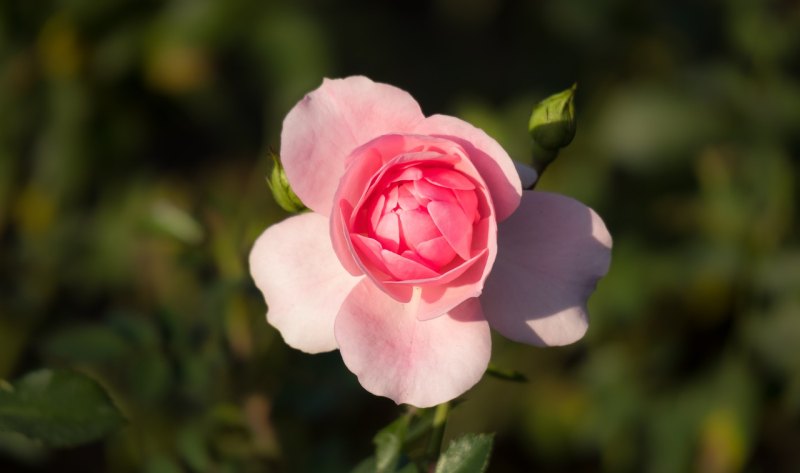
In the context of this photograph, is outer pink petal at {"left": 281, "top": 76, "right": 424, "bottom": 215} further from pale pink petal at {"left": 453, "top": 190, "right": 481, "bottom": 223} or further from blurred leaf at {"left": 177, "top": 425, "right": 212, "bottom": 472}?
blurred leaf at {"left": 177, "top": 425, "right": 212, "bottom": 472}

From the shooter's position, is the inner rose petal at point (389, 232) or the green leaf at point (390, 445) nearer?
the inner rose petal at point (389, 232)

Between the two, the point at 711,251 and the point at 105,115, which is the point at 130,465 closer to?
the point at 105,115

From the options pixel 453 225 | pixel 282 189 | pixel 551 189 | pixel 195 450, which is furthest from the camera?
pixel 551 189

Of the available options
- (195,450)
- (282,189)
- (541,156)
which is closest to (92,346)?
(195,450)

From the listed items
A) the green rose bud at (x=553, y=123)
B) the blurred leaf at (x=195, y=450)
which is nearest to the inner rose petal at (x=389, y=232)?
the green rose bud at (x=553, y=123)

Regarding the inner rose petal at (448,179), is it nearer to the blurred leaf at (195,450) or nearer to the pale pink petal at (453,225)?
the pale pink petal at (453,225)

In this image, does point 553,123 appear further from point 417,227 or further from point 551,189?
point 551,189
